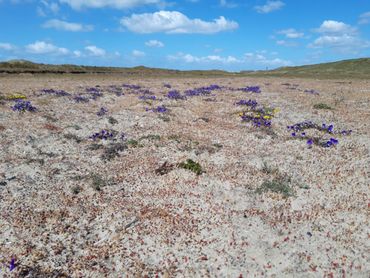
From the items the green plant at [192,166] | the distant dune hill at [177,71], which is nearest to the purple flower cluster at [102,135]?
the green plant at [192,166]

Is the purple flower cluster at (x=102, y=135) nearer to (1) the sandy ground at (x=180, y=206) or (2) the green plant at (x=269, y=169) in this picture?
(1) the sandy ground at (x=180, y=206)

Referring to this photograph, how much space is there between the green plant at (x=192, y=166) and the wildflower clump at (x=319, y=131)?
6972 mm

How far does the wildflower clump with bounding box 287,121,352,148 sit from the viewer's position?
1727 centimetres

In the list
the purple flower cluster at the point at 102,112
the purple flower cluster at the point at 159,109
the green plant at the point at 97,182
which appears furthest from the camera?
the purple flower cluster at the point at 159,109

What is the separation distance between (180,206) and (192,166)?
3.24 meters

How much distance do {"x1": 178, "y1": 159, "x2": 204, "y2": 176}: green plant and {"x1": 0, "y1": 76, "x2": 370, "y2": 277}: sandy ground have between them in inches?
13.1

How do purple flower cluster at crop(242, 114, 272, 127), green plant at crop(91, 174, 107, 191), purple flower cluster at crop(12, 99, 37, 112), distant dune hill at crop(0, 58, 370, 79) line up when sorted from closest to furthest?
green plant at crop(91, 174, 107, 191)
purple flower cluster at crop(242, 114, 272, 127)
purple flower cluster at crop(12, 99, 37, 112)
distant dune hill at crop(0, 58, 370, 79)

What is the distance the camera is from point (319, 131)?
778 inches

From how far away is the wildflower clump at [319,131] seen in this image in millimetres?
17272

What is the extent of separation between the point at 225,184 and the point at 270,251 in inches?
166

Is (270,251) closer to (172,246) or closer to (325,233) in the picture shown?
(325,233)

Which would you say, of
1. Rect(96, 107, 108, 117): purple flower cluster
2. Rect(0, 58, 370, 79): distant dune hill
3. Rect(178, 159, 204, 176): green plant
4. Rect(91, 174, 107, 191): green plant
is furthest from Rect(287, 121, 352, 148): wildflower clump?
Rect(0, 58, 370, 79): distant dune hill

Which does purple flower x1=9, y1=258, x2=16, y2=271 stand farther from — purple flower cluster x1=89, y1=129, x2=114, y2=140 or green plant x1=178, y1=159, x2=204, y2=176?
purple flower cluster x1=89, y1=129, x2=114, y2=140

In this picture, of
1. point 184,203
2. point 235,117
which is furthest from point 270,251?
point 235,117
